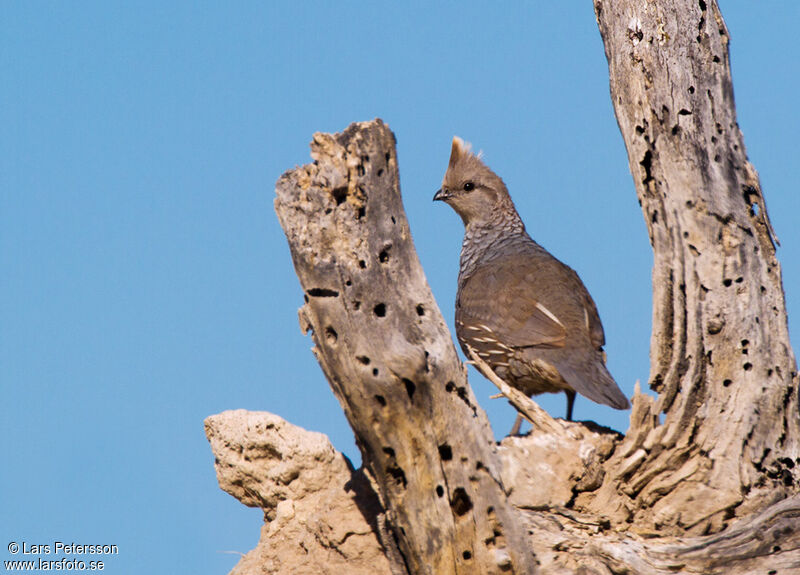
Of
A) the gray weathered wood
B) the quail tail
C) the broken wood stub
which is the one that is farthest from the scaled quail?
the gray weathered wood

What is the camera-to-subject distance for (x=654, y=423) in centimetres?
645

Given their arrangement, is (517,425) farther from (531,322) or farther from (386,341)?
(386,341)

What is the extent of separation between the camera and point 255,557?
21.6ft

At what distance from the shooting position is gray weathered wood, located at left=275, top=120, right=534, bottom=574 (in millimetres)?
4945

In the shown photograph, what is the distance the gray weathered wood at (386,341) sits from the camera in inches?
195

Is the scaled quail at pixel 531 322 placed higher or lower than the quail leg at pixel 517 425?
higher

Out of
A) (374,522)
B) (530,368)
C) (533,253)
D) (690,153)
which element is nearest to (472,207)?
(533,253)

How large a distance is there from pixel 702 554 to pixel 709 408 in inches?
39.0

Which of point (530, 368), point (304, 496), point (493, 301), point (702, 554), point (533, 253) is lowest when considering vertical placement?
point (702, 554)

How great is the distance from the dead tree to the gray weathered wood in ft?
0.04

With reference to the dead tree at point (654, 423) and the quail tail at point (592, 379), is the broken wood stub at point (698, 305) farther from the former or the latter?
the quail tail at point (592, 379)

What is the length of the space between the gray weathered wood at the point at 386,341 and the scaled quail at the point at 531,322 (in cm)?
218

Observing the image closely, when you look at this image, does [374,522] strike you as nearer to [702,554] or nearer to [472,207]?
[702,554]

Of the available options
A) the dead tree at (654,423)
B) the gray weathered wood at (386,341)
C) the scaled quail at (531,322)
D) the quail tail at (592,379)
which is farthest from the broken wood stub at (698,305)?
the gray weathered wood at (386,341)
